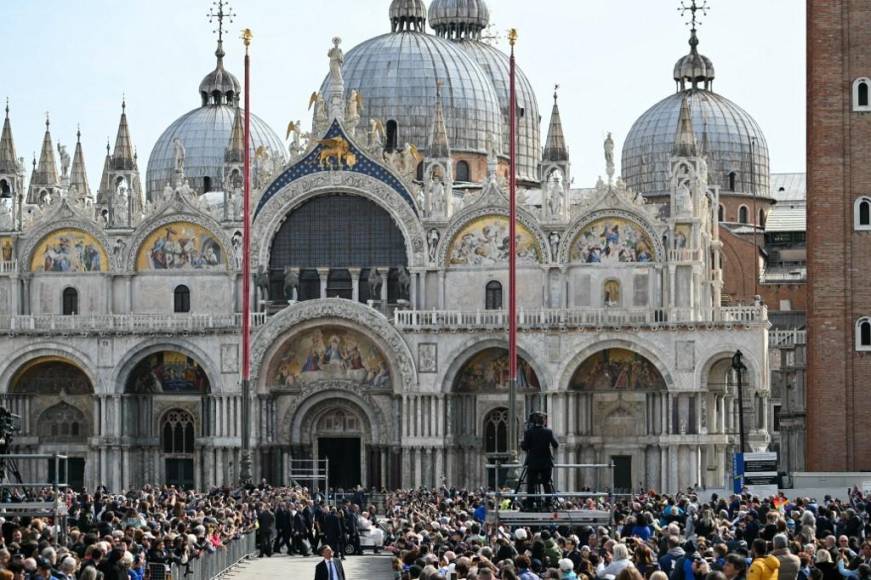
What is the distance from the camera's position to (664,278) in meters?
78.5

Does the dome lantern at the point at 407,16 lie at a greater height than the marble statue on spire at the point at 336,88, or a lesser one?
greater

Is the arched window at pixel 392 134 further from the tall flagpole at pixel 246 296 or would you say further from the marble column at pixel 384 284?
the tall flagpole at pixel 246 296

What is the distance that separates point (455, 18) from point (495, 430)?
2819cm

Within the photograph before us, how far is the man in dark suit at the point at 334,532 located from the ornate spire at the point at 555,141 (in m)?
28.1

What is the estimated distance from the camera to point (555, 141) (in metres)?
82.0

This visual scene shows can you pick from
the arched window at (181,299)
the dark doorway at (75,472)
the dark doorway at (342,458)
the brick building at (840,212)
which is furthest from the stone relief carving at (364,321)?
the brick building at (840,212)

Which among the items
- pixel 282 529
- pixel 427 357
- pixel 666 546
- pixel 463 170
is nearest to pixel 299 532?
pixel 282 529

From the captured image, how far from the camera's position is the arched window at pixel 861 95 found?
64688mm

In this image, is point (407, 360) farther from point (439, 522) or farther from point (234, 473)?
point (439, 522)

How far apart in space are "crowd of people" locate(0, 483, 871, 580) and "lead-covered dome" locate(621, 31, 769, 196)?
1565 inches

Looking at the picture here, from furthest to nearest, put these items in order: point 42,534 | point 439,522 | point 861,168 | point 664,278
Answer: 1. point 664,278
2. point 861,168
3. point 439,522
4. point 42,534

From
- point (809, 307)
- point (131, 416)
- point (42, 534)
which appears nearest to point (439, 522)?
point (42, 534)

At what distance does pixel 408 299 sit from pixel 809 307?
63.8 feet

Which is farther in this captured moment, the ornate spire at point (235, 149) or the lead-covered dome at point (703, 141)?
the lead-covered dome at point (703, 141)
